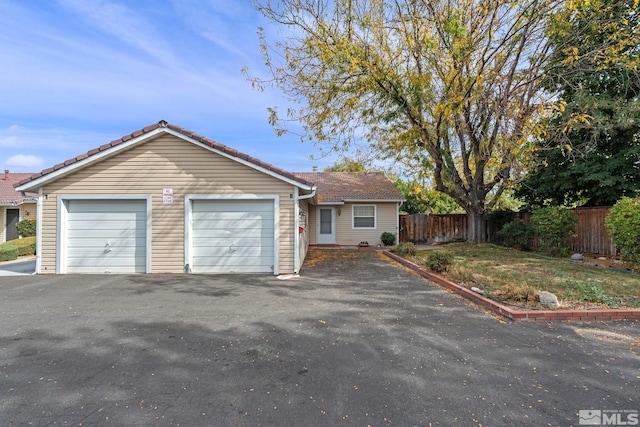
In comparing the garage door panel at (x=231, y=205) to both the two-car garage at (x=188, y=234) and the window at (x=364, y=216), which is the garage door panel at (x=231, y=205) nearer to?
the two-car garage at (x=188, y=234)

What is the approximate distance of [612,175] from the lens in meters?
12.9

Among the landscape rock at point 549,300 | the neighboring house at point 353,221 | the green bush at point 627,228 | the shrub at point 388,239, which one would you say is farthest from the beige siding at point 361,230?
Answer: the landscape rock at point 549,300

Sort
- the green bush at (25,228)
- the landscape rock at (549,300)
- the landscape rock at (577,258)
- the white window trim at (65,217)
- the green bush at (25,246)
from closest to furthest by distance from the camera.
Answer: the landscape rock at (549,300) → the white window trim at (65,217) → the landscape rock at (577,258) → the green bush at (25,246) → the green bush at (25,228)

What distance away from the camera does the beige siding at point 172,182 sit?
8547mm

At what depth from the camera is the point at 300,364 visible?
3303mm

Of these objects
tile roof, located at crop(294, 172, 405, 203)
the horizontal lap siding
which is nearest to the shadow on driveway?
tile roof, located at crop(294, 172, 405, 203)

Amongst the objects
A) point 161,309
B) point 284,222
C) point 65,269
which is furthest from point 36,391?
point 65,269

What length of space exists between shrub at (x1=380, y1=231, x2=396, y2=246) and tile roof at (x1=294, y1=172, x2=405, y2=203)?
6.25ft

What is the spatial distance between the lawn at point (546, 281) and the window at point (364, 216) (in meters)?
6.19

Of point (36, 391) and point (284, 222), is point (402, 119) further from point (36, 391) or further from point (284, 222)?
point (36, 391)

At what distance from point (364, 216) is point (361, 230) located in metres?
0.79

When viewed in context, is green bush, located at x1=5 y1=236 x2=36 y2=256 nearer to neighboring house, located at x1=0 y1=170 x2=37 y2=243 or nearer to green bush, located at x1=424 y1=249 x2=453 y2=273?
neighboring house, located at x1=0 y1=170 x2=37 y2=243

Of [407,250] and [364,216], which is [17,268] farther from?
[364,216]

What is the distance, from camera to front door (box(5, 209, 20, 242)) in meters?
15.2
